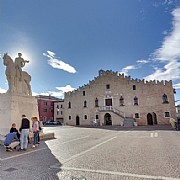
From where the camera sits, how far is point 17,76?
10.4 m

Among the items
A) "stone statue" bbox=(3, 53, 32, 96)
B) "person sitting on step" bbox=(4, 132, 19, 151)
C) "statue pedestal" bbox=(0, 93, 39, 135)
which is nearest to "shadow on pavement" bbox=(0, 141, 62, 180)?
"person sitting on step" bbox=(4, 132, 19, 151)

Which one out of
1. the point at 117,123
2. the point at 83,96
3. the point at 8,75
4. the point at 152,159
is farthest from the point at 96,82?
the point at 152,159

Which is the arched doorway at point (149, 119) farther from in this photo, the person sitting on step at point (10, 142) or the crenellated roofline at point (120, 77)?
the person sitting on step at point (10, 142)

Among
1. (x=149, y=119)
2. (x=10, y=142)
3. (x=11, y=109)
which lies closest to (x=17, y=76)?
(x=11, y=109)

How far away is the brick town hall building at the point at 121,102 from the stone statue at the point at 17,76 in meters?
21.5

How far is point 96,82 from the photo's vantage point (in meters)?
36.0

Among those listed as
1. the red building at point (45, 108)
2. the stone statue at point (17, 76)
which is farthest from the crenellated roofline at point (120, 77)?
the stone statue at point (17, 76)

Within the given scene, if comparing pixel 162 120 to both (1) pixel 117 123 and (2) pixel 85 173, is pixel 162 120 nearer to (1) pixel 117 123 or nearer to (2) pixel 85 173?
(1) pixel 117 123

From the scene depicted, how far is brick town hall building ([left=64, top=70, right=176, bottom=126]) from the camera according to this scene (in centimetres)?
3022

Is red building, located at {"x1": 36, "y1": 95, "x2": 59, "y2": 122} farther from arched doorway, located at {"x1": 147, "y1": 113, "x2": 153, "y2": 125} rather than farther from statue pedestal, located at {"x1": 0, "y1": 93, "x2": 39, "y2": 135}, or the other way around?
statue pedestal, located at {"x1": 0, "y1": 93, "x2": 39, "y2": 135}

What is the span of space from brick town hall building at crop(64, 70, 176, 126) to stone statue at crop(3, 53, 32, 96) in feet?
70.6

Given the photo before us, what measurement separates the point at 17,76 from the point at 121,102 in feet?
83.6

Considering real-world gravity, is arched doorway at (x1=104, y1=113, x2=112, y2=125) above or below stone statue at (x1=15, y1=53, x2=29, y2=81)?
Answer: below

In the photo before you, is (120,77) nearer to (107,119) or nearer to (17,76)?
(107,119)
